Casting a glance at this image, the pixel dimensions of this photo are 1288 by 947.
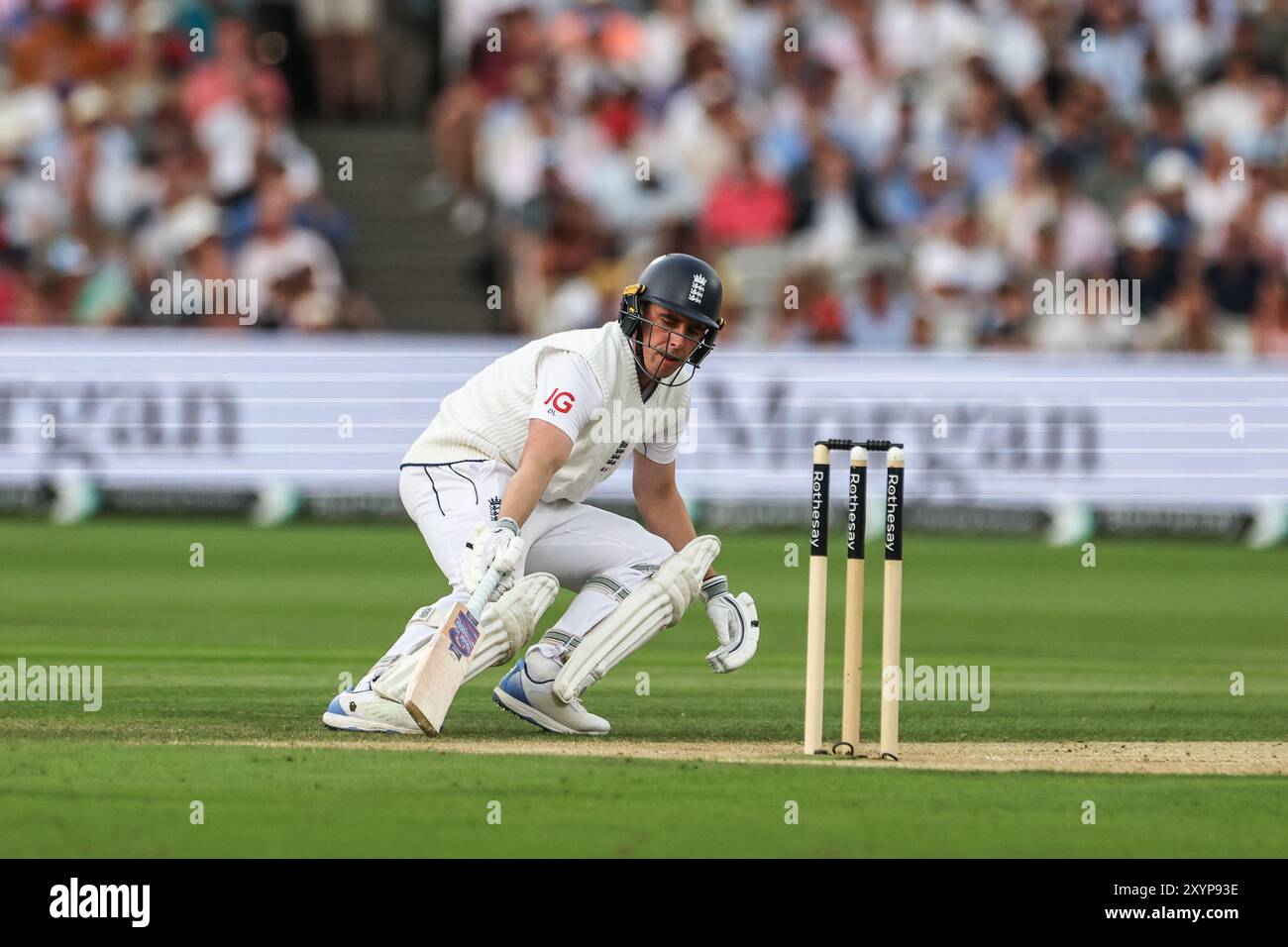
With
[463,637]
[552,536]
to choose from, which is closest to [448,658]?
[463,637]

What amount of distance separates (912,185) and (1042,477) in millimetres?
4094

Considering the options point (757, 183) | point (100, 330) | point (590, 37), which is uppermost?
point (590, 37)

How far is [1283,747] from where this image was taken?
9.98 m

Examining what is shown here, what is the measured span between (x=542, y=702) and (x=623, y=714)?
0.78 metres

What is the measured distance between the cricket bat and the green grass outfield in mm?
208

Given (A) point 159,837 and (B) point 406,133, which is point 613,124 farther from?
(A) point 159,837

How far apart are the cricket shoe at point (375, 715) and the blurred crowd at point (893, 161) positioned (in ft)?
38.5

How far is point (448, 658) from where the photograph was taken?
354 inches

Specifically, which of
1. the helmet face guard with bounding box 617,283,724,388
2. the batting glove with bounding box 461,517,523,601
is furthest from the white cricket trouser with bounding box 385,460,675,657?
the helmet face guard with bounding box 617,283,724,388

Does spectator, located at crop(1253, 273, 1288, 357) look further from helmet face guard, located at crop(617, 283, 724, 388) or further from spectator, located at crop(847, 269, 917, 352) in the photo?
helmet face guard, located at crop(617, 283, 724, 388)

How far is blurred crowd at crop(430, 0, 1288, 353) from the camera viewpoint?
2134 cm

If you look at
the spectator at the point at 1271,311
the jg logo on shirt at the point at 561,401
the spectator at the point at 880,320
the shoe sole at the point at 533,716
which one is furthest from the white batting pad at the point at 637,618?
the spectator at the point at 1271,311

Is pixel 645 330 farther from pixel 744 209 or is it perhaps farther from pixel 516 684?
pixel 744 209

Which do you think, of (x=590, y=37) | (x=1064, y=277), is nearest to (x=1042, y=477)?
(x=1064, y=277)
